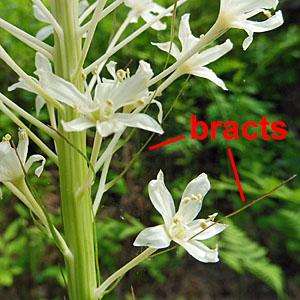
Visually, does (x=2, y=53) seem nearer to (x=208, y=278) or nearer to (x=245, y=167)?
(x=245, y=167)

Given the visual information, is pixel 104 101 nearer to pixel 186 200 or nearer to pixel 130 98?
pixel 130 98

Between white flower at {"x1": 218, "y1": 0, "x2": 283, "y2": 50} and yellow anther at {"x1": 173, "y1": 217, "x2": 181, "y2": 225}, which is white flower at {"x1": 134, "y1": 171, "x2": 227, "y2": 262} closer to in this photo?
yellow anther at {"x1": 173, "y1": 217, "x2": 181, "y2": 225}

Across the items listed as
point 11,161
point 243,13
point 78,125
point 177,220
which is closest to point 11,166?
point 11,161

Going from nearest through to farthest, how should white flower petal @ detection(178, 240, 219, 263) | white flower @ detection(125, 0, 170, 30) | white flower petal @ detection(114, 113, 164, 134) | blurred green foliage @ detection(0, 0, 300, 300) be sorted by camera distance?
white flower petal @ detection(114, 113, 164, 134) < white flower petal @ detection(178, 240, 219, 263) < white flower @ detection(125, 0, 170, 30) < blurred green foliage @ detection(0, 0, 300, 300)

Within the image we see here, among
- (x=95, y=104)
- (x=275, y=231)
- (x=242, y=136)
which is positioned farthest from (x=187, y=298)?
(x=95, y=104)

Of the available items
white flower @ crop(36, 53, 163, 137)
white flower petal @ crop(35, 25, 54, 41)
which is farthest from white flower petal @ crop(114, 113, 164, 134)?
white flower petal @ crop(35, 25, 54, 41)

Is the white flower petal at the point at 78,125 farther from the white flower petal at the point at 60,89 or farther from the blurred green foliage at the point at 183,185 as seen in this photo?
the blurred green foliage at the point at 183,185
